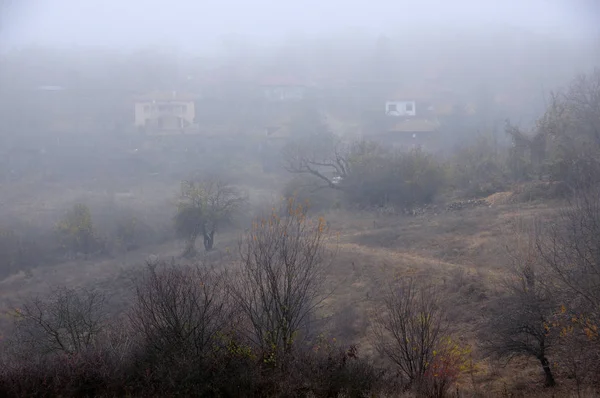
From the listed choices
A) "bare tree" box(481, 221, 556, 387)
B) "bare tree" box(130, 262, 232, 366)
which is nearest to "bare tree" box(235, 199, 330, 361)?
"bare tree" box(130, 262, 232, 366)

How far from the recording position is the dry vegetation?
31.8 feet

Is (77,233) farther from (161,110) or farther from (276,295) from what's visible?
(161,110)

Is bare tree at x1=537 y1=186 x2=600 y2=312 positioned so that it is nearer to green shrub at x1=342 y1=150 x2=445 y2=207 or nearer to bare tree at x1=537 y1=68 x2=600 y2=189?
bare tree at x1=537 y1=68 x2=600 y2=189

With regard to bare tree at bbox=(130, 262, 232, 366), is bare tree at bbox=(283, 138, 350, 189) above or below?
above

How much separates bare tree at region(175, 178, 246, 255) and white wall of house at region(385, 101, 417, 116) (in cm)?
3399

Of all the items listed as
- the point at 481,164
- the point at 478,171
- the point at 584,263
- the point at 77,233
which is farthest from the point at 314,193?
the point at 584,263

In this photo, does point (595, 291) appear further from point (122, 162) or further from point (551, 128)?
point (122, 162)

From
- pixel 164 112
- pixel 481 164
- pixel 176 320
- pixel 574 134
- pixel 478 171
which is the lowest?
pixel 176 320

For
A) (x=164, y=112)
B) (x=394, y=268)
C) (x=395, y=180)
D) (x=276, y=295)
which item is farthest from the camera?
(x=164, y=112)

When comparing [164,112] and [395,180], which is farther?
[164,112]

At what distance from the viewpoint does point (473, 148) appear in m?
37.8

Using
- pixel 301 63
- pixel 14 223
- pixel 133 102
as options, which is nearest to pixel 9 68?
pixel 133 102

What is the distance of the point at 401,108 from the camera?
62469 millimetres

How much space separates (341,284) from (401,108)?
44.4m
